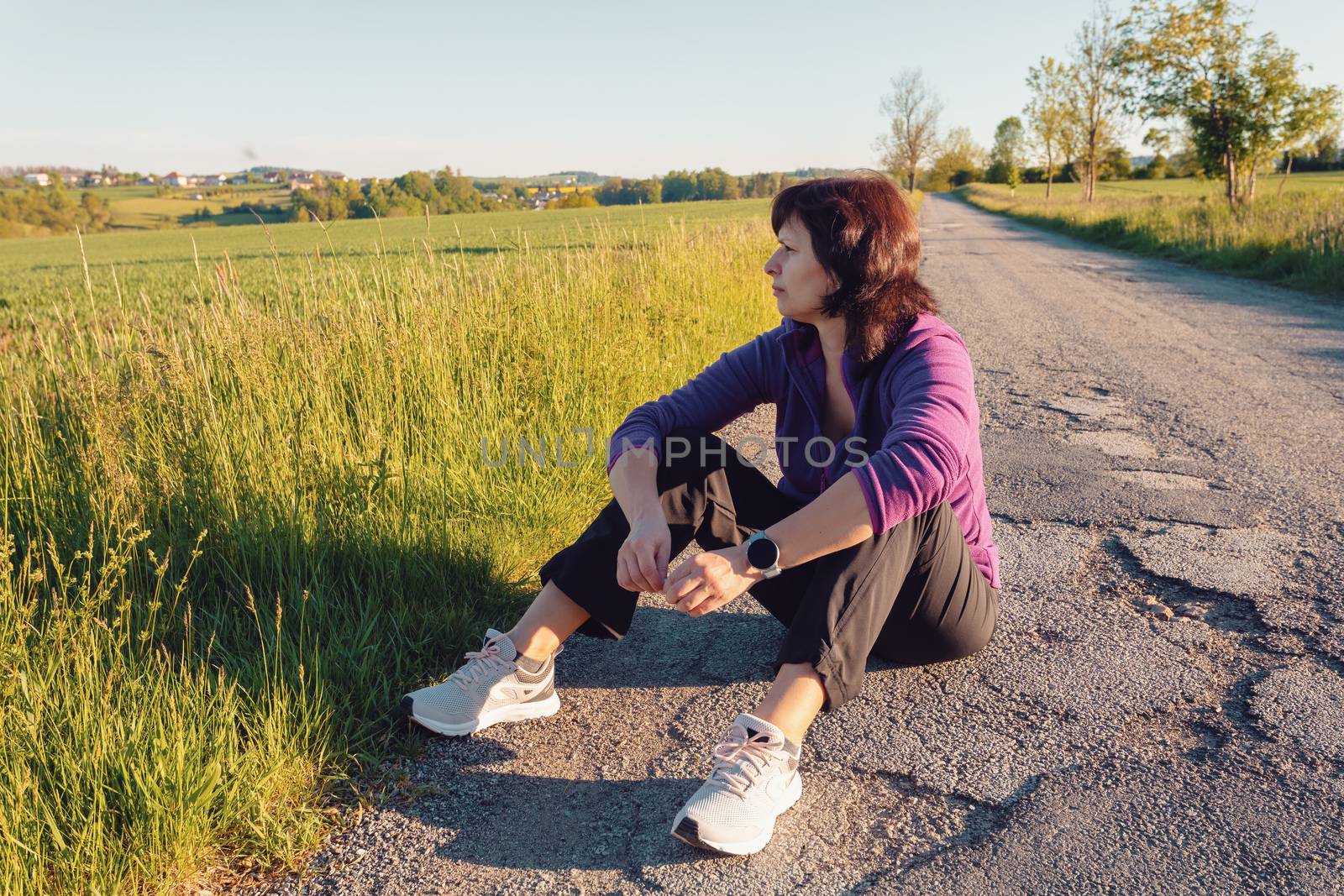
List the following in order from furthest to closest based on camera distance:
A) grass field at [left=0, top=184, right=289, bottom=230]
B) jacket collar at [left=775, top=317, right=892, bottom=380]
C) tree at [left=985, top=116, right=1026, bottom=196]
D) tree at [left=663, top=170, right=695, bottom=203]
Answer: tree at [left=985, top=116, right=1026, bottom=196] → grass field at [left=0, top=184, right=289, bottom=230] → tree at [left=663, top=170, right=695, bottom=203] → jacket collar at [left=775, top=317, right=892, bottom=380]

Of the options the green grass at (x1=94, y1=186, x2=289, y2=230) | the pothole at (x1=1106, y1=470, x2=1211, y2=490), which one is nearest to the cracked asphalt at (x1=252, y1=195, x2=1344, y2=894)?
the pothole at (x1=1106, y1=470, x2=1211, y2=490)

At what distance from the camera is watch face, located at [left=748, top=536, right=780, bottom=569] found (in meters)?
1.87

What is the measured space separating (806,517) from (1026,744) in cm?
79

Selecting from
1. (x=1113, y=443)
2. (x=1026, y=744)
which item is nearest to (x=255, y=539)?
(x=1026, y=744)

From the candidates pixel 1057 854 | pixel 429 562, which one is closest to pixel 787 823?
pixel 1057 854

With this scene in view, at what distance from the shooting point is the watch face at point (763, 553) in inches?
73.7

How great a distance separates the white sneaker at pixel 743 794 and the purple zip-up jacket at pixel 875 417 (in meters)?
0.50

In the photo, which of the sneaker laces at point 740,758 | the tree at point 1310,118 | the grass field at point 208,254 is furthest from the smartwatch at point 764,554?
the tree at point 1310,118

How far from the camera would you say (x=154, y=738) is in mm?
1656

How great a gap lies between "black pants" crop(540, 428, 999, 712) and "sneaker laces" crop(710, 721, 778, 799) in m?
0.17

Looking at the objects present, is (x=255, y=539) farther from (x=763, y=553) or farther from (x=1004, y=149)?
(x=1004, y=149)

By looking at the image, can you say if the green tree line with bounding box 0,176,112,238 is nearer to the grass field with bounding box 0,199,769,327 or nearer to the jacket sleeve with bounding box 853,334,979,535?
the grass field with bounding box 0,199,769,327

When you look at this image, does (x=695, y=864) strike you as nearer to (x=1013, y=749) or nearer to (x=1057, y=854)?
(x=1057, y=854)

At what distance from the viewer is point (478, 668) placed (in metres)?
2.14
